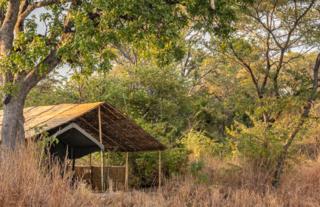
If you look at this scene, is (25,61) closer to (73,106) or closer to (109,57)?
(109,57)

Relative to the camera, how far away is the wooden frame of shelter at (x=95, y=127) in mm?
10877

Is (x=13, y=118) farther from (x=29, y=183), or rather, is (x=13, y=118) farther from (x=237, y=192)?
(x=29, y=183)

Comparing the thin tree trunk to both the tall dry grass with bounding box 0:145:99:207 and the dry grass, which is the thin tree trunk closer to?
the dry grass

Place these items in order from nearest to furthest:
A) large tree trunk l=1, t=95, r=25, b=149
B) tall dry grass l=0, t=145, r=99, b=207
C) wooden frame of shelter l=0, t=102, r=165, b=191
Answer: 1. tall dry grass l=0, t=145, r=99, b=207
2. large tree trunk l=1, t=95, r=25, b=149
3. wooden frame of shelter l=0, t=102, r=165, b=191

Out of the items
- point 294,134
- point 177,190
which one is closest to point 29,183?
point 177,190

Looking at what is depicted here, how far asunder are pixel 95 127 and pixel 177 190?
10.7 ft

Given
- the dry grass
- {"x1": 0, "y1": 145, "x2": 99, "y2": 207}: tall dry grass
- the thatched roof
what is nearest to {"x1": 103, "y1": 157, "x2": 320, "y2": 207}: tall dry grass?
the dry grass

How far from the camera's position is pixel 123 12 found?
8703mm

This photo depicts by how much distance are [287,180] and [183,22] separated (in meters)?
4.24

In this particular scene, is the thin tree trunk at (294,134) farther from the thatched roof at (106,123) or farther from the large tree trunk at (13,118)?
the large tree trunk at (13,118)

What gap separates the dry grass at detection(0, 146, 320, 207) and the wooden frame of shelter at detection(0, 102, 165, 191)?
1.64 metres

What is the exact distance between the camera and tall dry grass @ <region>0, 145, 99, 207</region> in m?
4.69

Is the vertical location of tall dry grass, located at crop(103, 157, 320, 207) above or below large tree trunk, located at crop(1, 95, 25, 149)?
below

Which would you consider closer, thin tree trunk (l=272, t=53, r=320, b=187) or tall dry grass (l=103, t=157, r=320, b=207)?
tall dry grass (l=103, t=157, r=320, b=207)
